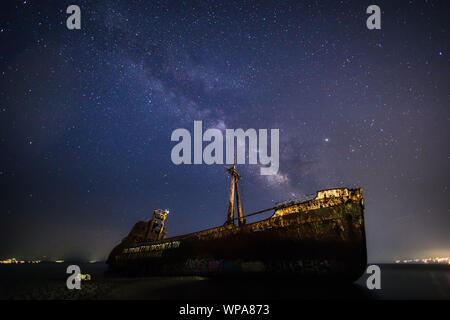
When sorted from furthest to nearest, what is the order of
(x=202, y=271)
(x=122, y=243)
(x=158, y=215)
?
(x=158, y=215) < (x=122, y=243) < (x=202, y=271)

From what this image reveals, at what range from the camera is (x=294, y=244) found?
41.4 ft

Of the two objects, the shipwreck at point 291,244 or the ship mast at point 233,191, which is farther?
the ship mast at point 233,191

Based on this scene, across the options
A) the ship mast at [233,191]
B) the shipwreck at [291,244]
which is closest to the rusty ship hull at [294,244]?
the shipwreck at [291,244]

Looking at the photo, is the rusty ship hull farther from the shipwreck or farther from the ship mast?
the ship mast

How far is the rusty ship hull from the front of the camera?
1156 cm

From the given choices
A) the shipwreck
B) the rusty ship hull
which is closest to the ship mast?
the shipwreck

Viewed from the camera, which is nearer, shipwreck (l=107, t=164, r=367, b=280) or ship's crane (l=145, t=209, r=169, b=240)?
shipwreck (l=107, t=164, r=367, b=280)

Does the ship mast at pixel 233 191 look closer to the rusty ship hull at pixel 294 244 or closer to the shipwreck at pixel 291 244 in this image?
the shipwreck at pixel 291 244

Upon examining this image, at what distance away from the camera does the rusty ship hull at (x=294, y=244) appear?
11.6m

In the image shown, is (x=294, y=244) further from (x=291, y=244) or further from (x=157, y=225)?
(x=157, y=225)

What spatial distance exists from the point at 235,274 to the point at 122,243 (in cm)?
1887

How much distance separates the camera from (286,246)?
12.8m
